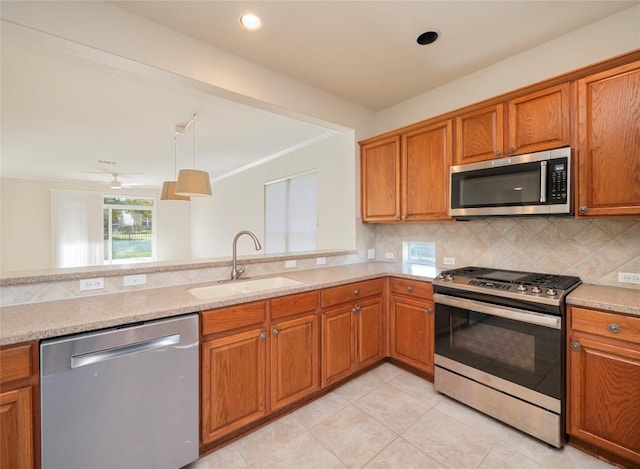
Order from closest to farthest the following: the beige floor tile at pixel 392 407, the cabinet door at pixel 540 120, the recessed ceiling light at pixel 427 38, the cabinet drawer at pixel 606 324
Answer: the cabinet drawer at pixel 606 324 < the cabinet door at pixel 540 120 < the beige floor tile at pixel 392 407 < the recessed ceiling light at pixel 427 38

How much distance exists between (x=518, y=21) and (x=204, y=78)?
218 cm

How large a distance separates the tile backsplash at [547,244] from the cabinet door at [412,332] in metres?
0.66

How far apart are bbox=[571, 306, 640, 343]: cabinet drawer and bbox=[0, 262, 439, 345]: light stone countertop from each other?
4.85 ft

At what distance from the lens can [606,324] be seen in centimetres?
150

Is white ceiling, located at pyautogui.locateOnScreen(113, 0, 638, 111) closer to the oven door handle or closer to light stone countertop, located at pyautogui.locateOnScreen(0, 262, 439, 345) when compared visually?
light stone countertop, located at pyautogui.locateOnScreen(0, 262, 439, 345)

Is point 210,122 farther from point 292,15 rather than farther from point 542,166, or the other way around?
point 542,166

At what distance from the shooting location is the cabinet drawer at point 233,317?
1574 mm

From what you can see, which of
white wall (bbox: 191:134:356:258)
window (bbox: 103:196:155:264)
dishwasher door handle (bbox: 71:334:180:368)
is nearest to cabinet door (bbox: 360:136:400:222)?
white wall (bbox: 191:134:356:258)

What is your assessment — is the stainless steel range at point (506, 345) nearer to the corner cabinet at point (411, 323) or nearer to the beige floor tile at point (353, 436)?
the corner cabinet at point (411, 323)

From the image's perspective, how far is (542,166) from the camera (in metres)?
1.81

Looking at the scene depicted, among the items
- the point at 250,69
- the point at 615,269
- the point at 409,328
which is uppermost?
the point at 250,69

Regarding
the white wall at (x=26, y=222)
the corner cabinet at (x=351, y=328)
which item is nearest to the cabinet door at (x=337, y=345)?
the corner cabinet at (x=351, y=328)

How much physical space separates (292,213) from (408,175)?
2.26 meters

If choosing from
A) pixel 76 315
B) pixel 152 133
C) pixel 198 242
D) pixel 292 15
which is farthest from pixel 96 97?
pixel 198 242
